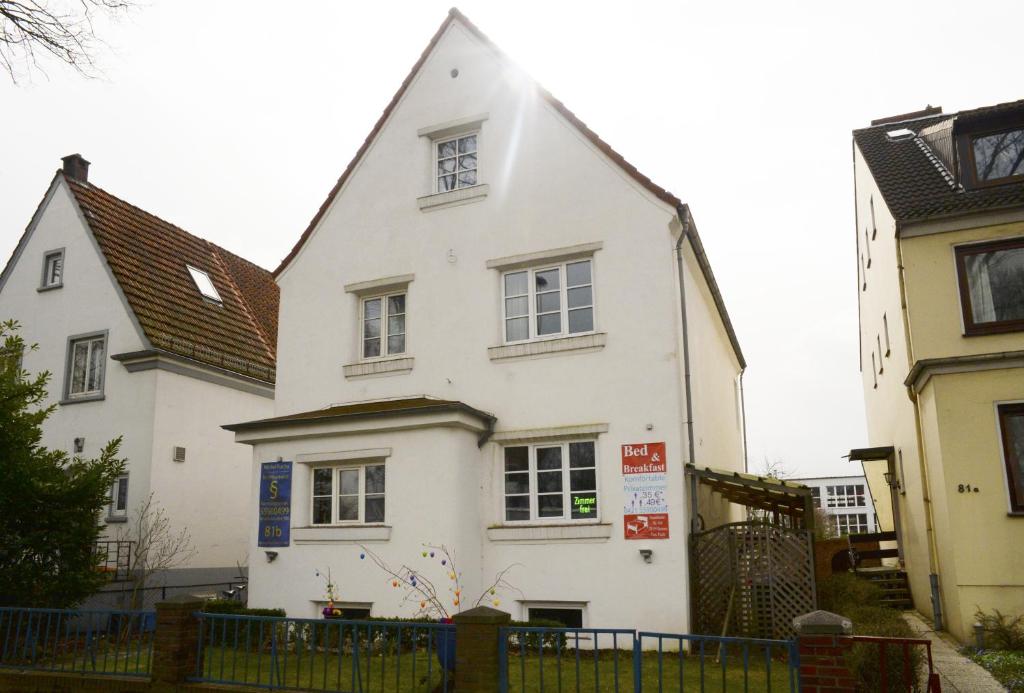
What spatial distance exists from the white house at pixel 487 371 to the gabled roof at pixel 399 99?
43mm

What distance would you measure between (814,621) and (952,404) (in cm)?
872

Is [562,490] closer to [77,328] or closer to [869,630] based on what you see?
[869,630]

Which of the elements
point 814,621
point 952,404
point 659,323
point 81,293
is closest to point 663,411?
point 659,323

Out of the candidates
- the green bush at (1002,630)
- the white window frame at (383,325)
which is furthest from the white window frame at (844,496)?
the white window frame at (383,325)

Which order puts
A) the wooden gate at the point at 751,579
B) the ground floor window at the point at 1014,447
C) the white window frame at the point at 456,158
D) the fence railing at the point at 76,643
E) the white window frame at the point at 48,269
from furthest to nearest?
the white window frame at the point at 48,269, the white window frame at the point at 456,158, the ground floor window at the point at 1014,447, the wooden gate at the point at 751,579, the fence railing at the point at 76,643

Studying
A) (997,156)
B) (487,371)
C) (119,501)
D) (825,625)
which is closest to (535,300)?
(487,371)

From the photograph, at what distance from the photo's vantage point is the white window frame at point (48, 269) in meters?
21.0

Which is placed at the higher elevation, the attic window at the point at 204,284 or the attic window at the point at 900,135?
the attic window at the point at 900,135

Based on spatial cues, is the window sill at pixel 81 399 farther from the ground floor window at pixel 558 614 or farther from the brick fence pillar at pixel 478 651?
the brick fence pillar at pixel 478 651

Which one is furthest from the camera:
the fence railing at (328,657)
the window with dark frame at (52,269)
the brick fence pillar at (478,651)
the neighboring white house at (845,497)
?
the neighboring white house at (845,497)

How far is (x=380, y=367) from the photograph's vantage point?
639 inches

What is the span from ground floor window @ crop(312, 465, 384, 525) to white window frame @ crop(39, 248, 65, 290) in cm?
1065

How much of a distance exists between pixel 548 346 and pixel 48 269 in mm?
14676

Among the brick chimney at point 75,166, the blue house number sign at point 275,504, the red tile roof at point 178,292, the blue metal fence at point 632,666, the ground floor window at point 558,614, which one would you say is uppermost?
the brick chimney at point 75,166
